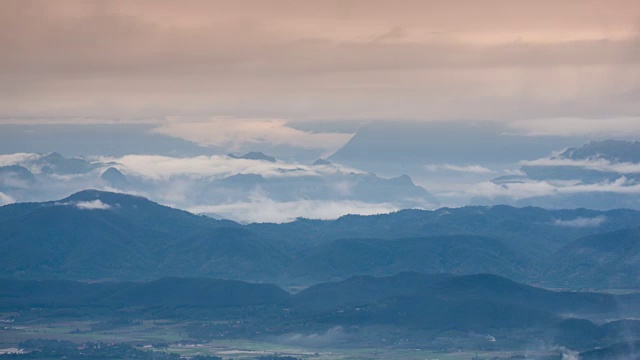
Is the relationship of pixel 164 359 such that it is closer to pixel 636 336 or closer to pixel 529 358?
pixel 529 358

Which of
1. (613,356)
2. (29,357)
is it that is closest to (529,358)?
(613,356)

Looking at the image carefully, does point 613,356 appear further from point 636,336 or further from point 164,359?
point 164,359

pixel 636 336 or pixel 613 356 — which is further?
pixel 636 336

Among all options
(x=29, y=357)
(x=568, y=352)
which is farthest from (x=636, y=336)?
(x=29, y=357)

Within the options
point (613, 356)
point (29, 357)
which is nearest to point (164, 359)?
point (29, 357)

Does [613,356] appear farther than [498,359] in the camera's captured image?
No

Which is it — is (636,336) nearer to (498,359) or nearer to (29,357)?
(498,359)

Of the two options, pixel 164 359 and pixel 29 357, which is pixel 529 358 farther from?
pixel 29 357
